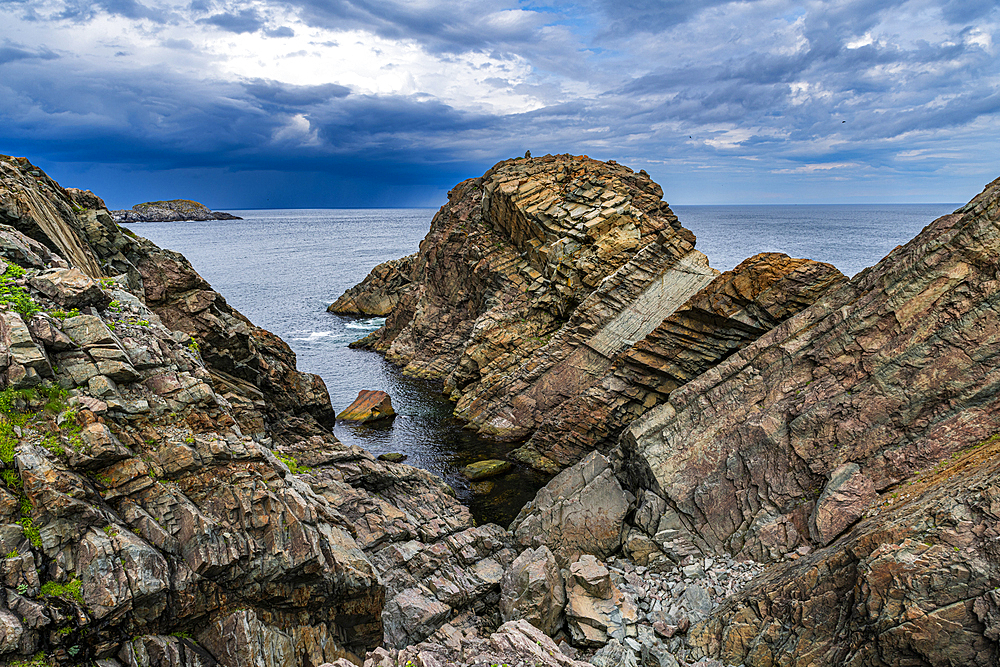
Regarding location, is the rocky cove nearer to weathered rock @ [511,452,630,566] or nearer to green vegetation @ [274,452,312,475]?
weathered rock @ [511,452,630,566]

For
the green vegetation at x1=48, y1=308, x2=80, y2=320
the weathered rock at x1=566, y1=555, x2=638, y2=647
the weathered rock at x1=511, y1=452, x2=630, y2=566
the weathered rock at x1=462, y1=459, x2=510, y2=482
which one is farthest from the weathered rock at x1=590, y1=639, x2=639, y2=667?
the green vegetation at x1=48, y1=308, x2=80, y2=320

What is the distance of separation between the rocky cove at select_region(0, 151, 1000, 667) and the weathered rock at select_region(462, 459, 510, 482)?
202 cm

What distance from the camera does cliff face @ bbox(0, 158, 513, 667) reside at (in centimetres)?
1170

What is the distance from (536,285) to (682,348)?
17.5 m

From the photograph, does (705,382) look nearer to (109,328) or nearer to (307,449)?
(307,449)

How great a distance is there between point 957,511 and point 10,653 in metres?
21.1

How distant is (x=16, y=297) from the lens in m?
14.3

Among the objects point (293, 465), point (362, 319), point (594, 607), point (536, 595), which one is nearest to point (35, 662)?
point (293, 465)

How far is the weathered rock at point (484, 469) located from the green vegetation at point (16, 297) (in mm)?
23105

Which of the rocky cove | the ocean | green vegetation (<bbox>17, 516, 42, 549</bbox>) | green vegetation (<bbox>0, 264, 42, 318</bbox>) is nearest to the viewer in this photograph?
green vegetation (<bbox>17, 516, 42, 549</bbox>)

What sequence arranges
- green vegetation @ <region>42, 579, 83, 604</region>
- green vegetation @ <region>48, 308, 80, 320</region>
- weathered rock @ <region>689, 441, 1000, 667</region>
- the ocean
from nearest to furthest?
green vegetation @ <region>42, 579, 83, 604</region>
weathered rock @ <region>689, 441, 1000, 667</region>
green vegetation @ <region>48, 308, 80, 320</region>
the ocean

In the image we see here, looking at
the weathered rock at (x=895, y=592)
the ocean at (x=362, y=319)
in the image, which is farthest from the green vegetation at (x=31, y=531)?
the ocean at (x=362, y=319)

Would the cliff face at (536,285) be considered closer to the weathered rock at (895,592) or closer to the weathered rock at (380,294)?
the weathered rock at (380,294)

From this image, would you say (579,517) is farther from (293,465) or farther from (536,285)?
(536,285)
